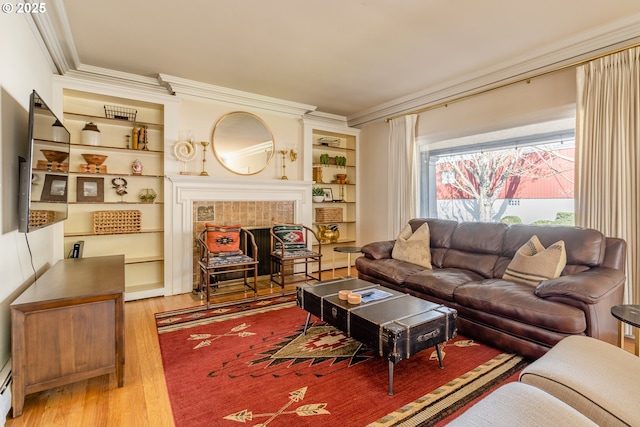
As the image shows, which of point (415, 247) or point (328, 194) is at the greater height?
point (328, 194)

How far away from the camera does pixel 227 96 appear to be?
4.19 meters

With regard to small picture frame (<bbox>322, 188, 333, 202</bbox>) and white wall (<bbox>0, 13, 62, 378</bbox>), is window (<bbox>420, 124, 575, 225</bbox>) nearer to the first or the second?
small picture frame (<bbox>322, 188, 333, 202</bbox>)

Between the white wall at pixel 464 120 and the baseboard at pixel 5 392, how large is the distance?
4.44 metres

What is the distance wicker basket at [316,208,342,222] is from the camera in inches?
209

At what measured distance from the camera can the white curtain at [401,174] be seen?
4.54m

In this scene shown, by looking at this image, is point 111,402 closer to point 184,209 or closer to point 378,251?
point 184,209

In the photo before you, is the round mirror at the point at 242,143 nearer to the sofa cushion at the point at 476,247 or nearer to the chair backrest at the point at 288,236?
the chair backrest at the point at 288,236

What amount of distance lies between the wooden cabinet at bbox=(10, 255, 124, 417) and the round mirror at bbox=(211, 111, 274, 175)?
2.58 meters

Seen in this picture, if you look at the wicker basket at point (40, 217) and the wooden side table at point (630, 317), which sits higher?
the wicker basket at point (40, 217)

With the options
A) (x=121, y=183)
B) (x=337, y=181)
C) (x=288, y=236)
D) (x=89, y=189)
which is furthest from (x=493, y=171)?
(x=89, y=189)

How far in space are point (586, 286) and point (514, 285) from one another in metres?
0.52

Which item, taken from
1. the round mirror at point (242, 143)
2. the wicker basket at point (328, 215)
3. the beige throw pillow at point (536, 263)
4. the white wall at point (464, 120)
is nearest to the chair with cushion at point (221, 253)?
the round mirror at point (242, 143)

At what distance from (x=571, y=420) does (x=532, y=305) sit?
4.46ft

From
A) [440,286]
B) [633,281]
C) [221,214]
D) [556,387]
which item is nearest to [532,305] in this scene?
[440,286]
